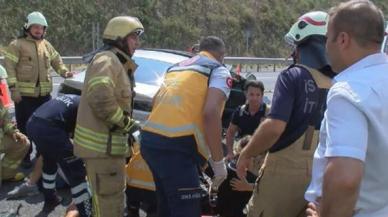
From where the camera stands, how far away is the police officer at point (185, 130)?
12.2 ft

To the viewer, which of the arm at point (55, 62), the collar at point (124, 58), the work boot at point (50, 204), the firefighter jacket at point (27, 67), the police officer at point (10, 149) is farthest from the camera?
the arm at point (55, 62)

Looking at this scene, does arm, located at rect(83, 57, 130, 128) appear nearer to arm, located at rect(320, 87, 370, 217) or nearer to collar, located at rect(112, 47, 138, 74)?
collar, located at rect(112, 47, 138, 74)

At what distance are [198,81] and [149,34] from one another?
22431 mm

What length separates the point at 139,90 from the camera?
20.2 feet

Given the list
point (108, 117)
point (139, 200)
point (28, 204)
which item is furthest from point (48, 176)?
point (108, 117)

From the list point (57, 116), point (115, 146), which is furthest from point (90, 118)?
point (57, 116)

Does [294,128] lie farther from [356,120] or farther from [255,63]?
[255,63]

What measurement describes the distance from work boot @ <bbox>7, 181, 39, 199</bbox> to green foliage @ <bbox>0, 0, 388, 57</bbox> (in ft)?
53.7

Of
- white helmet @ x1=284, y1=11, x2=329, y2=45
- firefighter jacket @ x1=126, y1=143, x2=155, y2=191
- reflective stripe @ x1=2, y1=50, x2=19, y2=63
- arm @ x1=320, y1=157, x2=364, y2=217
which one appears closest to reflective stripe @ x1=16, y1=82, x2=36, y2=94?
reflective stripe @ x1=2, y1=50, x2=19, y2=63

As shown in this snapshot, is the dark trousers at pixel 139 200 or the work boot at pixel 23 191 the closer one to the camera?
the dark trousers at pixel 139 200

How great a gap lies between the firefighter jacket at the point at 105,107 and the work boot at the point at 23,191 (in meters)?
1.62

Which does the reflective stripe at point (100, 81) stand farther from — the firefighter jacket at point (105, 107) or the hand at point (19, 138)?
the hand at point (19, 138)

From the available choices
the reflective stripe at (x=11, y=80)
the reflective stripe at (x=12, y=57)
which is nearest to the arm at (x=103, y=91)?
the reflective stripe at (x=11, y=80)

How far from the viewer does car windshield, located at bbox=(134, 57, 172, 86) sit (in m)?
6.43
